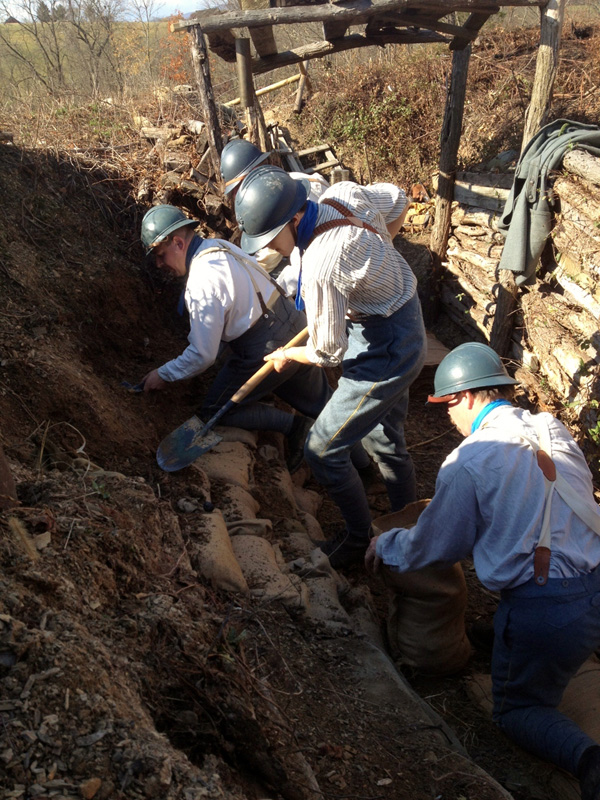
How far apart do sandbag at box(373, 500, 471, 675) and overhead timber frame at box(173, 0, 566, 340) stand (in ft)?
11.8

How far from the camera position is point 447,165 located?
7176 millimetres

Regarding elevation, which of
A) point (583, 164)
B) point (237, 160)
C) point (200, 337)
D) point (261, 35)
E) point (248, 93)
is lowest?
point (200, 337)

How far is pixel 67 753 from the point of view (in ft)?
5.09

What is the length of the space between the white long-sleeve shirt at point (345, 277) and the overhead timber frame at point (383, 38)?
9.61 ft

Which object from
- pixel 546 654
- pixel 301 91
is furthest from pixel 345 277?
pixel 301 91

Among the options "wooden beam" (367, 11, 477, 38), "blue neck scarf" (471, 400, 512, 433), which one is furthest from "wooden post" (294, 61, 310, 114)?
"blue neck scarf" (471, 400, 512, 433)

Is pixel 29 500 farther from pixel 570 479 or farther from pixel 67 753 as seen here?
pixel 570 479

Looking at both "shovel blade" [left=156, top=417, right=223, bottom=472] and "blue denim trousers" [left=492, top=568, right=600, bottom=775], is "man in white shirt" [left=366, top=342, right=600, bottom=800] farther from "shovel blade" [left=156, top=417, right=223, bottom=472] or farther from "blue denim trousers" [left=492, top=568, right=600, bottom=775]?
"shovel blade" [left=156, top=417, right=223, bottom=472]

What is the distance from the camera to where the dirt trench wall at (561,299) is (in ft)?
15.3

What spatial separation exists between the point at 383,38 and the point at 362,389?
4.92 meters

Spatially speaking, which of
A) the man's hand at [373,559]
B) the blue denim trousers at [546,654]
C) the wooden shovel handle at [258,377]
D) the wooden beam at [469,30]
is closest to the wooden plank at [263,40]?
the wooden beam at [469,30]

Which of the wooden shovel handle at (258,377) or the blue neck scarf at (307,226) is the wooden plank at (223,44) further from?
the blue neck scarf at (307,226)

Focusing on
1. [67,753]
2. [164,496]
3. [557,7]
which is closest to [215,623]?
[67,753]

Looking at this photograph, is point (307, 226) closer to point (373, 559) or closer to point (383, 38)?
point (373, 559)
